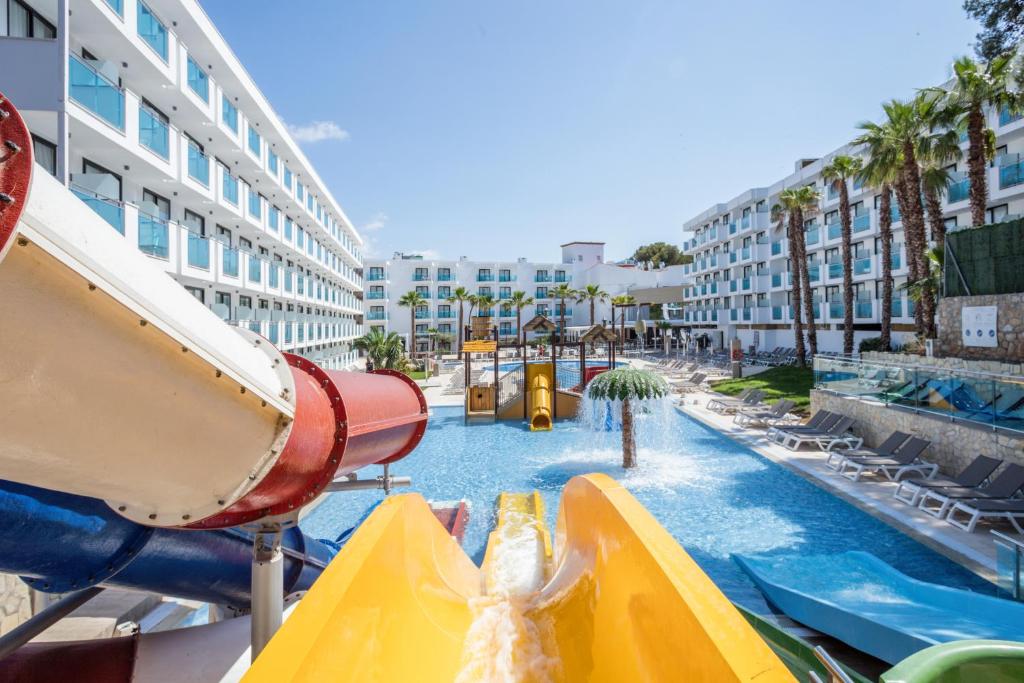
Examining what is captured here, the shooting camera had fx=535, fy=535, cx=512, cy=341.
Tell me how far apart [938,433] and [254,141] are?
87.8 ft

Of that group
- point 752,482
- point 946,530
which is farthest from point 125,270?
point 752,482

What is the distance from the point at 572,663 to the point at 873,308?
35942 millimetres

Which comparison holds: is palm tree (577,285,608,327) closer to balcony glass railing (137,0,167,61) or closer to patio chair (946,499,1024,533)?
balcony glass railing (137,0,167,61)

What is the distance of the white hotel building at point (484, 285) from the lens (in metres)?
70.3

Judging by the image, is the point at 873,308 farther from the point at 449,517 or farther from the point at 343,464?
the point at 343,464

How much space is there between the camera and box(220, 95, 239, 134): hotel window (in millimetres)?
20109

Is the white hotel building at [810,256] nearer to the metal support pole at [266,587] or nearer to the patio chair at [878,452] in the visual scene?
the patio chair at [878,452]

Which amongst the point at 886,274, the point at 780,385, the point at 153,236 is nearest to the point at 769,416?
the point at 780,385

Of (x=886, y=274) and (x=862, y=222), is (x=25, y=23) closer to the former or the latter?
(x=886, y=274)

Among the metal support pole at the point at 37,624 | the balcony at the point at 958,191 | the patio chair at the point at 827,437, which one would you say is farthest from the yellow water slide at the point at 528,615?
the balcony at the point at 958,191

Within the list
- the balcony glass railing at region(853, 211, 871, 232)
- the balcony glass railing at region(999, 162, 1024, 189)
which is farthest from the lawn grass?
the balcony glass railing at region(999, 162, 1024, 189)

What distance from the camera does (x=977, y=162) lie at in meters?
19.3

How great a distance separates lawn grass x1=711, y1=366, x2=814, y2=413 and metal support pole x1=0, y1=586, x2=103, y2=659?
22015mm

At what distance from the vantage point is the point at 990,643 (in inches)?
129
